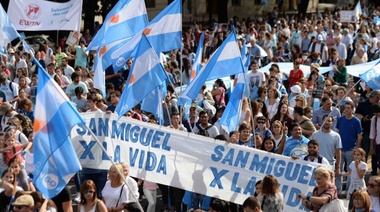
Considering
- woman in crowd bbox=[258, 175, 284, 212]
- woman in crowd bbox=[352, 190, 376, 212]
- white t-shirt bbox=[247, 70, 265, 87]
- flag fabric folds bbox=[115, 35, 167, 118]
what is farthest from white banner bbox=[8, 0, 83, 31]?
woman in crowd bbox=[352, 190, 376, 212]

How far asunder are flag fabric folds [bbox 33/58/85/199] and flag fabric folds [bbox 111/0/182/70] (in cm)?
539

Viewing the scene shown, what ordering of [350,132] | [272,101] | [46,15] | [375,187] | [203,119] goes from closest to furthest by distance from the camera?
[375,187] < [203,119] < [350,132] < [272,101] < [46,15]

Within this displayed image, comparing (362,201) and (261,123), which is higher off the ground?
(362,201)

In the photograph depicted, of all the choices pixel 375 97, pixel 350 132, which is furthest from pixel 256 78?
pixel 350 132

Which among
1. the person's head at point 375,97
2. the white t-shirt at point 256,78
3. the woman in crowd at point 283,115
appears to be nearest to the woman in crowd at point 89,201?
the woman in crowd at point 283,115

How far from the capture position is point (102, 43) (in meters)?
15.0

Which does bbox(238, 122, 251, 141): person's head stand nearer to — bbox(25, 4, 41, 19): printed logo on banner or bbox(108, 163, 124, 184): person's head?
bbox(108, 163, 124, 184): person's head

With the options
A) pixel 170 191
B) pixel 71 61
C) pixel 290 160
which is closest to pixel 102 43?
pixel 170 191

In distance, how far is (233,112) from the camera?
12.8 meters

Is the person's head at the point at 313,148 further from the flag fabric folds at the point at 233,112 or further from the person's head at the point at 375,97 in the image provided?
the person's head at the point at 375,97

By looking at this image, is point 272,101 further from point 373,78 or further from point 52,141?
point 52,141

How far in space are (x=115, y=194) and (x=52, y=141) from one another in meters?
1.38

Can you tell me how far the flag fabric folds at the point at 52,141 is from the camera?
8.84 meters

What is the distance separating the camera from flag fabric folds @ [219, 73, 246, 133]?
12.8 m
